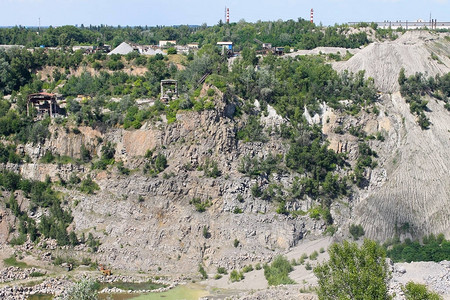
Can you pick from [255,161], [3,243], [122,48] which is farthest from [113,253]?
[122,48]

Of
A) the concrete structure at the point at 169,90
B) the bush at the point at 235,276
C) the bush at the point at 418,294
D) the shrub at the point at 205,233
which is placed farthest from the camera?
the concrete structure at the point at 169,90

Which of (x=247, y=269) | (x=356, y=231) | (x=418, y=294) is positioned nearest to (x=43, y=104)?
(x=247, y=269)

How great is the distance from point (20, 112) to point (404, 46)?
33.4m

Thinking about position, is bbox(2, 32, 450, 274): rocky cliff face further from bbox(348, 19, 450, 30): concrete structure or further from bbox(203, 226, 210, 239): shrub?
bbox(348, 19, 450, 30): concrete structure

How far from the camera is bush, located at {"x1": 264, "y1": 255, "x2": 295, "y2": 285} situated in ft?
147

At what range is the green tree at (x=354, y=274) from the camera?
111ft

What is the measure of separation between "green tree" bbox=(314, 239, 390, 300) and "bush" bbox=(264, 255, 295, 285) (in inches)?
329

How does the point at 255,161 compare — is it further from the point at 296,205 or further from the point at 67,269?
the point at 67,269

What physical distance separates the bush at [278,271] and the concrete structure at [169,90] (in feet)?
53.8

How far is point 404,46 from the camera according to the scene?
67.1 meters

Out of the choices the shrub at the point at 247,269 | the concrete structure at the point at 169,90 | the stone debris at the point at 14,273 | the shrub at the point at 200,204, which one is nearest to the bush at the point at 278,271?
the shrub at the point at 247,269

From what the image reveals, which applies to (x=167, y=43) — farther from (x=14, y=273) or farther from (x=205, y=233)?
(x=14, y=273)

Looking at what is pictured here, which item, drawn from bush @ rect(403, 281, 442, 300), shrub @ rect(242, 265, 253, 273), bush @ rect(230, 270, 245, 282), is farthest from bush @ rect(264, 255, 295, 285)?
bush @ rect(403, 281, 442, 300)

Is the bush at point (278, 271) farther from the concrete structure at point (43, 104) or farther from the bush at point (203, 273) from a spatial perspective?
the concrete structure at point (43, 104)
